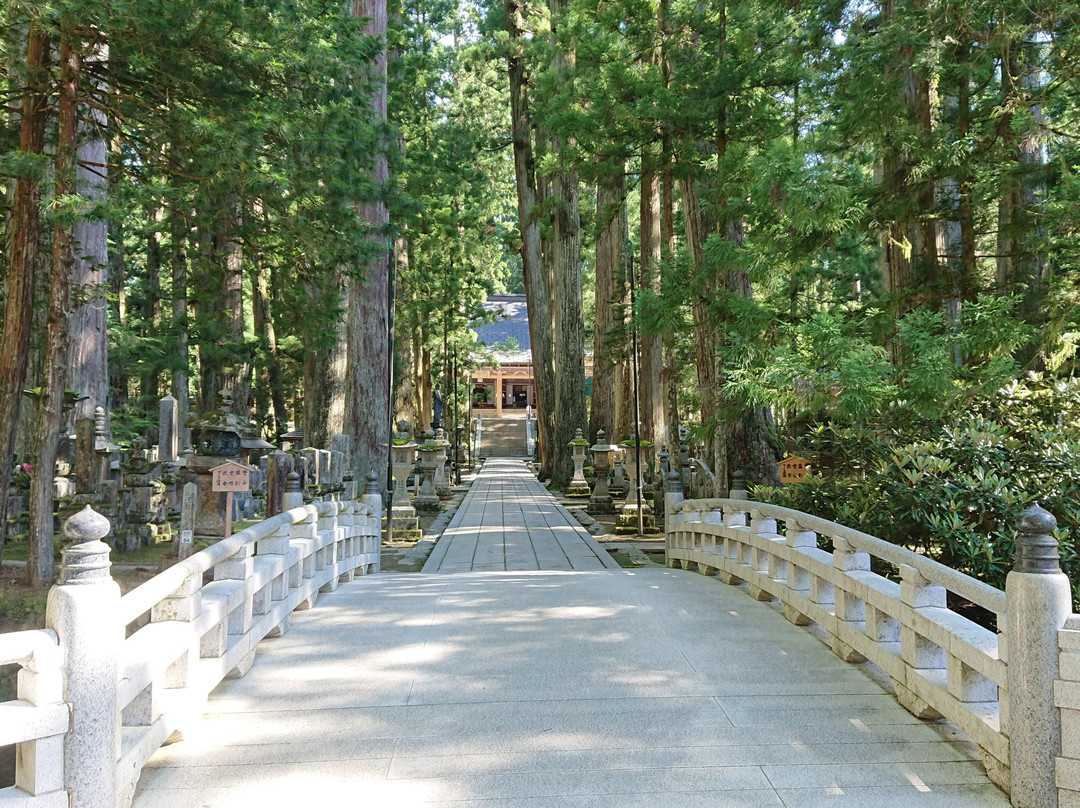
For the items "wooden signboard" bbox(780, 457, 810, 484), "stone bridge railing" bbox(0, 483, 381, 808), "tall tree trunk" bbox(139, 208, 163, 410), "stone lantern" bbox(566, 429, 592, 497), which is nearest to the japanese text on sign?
"stone bridge railing" bbox(0, 483, 381, 808)

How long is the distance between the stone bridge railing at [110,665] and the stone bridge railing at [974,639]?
3047 mm

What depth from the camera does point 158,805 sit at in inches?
116

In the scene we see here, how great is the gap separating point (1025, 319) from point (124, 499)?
1093cm

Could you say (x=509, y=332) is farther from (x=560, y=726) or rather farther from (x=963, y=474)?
(x=560, y=726)

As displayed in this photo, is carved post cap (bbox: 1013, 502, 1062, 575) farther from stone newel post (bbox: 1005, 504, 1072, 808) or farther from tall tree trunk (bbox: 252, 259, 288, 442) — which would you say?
tall tree trunk (bbox: 252, 259, 288, 442)

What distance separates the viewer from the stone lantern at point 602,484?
17438mm

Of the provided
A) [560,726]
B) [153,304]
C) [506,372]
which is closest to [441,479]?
[153,304]

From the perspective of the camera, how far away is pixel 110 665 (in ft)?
8.78

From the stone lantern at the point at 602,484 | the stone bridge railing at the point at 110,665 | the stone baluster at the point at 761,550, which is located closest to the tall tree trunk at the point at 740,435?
the stone baluster at the point at 761,550

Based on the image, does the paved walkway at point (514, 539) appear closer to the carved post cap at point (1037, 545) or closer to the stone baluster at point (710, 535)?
the stone baluster at point (710, 535)

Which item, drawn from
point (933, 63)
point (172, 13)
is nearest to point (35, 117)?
point (172, 13)

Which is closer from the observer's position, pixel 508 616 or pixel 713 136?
pixel 508 616

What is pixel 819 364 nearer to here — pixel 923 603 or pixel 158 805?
pixel 923 603

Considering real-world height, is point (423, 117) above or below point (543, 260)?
above
